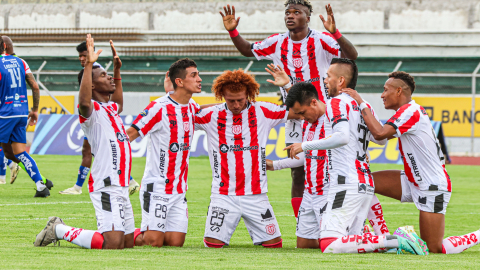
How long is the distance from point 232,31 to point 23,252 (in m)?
3.45

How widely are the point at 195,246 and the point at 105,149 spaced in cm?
131

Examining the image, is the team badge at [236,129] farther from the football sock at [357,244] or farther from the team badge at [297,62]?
the football sock at [357,244]

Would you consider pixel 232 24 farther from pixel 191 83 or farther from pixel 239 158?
pixel 239 158

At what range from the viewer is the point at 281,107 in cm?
669

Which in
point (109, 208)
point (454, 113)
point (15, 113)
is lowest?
point (454, 113)

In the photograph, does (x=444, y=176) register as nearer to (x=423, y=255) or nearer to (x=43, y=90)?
(x=423, y=255)

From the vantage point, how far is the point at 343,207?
19.0 feet

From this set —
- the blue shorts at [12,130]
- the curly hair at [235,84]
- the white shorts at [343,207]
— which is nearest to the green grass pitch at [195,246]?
the white shorts at [343,207]

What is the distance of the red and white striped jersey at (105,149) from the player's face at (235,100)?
3.67ft

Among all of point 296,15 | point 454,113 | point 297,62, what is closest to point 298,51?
point 297,62

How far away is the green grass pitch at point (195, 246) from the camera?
474cm

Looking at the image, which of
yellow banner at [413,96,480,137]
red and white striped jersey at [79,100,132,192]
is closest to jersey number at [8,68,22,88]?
red and white striped jersey at [79,100,132,192]

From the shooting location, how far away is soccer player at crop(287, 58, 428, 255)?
5531 mm

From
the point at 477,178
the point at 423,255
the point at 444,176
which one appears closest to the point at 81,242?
the point at 423,255
